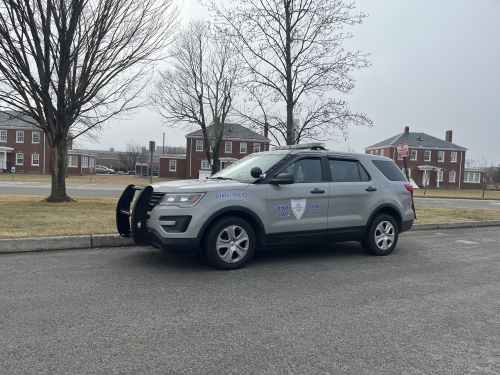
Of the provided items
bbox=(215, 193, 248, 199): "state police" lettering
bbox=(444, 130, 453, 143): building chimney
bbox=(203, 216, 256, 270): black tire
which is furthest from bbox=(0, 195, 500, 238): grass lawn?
bbox=(444, 130, 453, 143): building chimney

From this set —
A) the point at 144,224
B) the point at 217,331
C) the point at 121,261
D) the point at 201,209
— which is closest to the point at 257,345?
the point at 217,331

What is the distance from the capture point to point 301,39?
41.2ft

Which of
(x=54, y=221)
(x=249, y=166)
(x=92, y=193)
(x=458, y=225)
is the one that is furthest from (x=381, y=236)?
(x=92, y=193)

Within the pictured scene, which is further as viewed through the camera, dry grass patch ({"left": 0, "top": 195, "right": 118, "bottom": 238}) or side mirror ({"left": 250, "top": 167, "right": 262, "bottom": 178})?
dry grass patch ({"left": 0, "top": 195, "right": 118, "bottom": 238})

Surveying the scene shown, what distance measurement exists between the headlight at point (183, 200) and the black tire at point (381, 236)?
3.21 m

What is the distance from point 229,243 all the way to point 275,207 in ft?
2.91

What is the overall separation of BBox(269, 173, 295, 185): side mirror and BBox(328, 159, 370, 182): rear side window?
42.3 inches

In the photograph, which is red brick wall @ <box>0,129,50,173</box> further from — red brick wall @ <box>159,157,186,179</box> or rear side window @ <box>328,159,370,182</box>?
rear side window @ <box>328,159,370,182</box>

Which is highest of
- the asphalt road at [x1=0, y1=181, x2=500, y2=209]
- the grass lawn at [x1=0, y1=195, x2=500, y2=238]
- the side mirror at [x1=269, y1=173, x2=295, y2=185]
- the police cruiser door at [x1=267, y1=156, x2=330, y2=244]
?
the side mirror at [x1=269, y1=173, x2=295, y2=185]

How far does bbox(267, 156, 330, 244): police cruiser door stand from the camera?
19.8ft

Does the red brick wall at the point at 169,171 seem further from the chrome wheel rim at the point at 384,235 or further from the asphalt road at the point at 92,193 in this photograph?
the chrome wheel rim at the point at 384,235

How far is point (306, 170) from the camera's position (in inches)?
257

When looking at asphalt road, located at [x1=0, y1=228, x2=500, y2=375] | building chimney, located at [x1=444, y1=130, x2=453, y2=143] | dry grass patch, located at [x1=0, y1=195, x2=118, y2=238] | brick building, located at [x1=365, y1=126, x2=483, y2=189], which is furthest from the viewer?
building chimney, located at [x1=444, y1=130, x2=453, y2=143]

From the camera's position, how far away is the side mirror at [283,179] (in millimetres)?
5969
